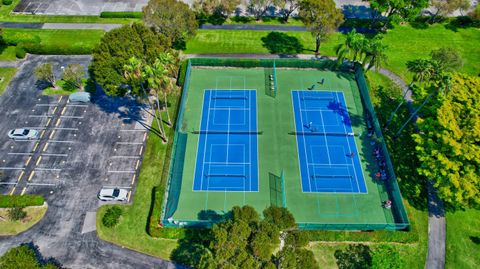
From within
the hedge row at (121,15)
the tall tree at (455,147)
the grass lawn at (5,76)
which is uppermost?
the hedge row at (121,15)

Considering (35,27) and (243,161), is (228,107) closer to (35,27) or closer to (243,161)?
(243,161)

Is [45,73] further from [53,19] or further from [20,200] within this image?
[53,19]

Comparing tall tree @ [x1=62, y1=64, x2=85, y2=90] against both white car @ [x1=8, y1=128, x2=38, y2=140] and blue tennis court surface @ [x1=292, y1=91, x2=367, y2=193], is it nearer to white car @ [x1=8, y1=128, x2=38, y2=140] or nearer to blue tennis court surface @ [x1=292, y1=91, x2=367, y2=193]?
white car @ [x1=8, y1=128, x2=38, y2=140]

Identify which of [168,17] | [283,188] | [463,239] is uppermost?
[168,17]

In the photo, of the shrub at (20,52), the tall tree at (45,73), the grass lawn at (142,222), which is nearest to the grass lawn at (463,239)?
the grass lawn at (142,222)

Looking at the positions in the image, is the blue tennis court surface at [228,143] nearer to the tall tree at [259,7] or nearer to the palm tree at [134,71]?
the palm tree at [134,71]

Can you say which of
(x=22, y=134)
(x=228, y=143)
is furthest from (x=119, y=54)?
(x=22, y=134)
